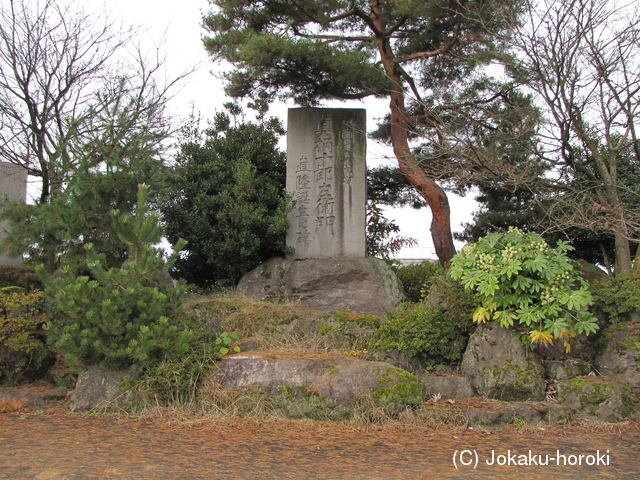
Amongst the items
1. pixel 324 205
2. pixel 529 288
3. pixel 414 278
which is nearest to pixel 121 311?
pixel 529 288

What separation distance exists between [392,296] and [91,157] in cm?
503

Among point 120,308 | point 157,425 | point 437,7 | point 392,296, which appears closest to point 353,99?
point 437,7

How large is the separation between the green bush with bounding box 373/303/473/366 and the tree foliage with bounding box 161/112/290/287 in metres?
3.31

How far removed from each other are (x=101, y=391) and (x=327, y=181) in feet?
17.1

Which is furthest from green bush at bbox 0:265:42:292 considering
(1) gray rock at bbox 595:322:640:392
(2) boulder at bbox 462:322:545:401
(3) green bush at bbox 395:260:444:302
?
(1) gray rock at bbox 595:322:640:392

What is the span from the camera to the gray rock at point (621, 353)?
18.4 ft

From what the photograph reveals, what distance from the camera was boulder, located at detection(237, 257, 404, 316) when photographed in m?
8.66

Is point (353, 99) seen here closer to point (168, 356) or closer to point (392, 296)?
point (392, 296)

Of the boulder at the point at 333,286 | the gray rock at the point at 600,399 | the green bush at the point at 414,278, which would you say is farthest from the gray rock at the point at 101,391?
the green bush at the point at 414,278

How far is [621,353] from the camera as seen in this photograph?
18.7 ft

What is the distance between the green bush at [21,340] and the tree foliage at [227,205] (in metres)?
2.95

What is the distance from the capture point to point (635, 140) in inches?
272

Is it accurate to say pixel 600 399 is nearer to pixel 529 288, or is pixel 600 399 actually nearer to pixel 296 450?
pixel 529 288

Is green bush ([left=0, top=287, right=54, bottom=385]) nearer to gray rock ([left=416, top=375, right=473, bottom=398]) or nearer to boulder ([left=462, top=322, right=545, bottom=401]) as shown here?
gray rock ([left=416, top=375, right=473, bottom=398])
